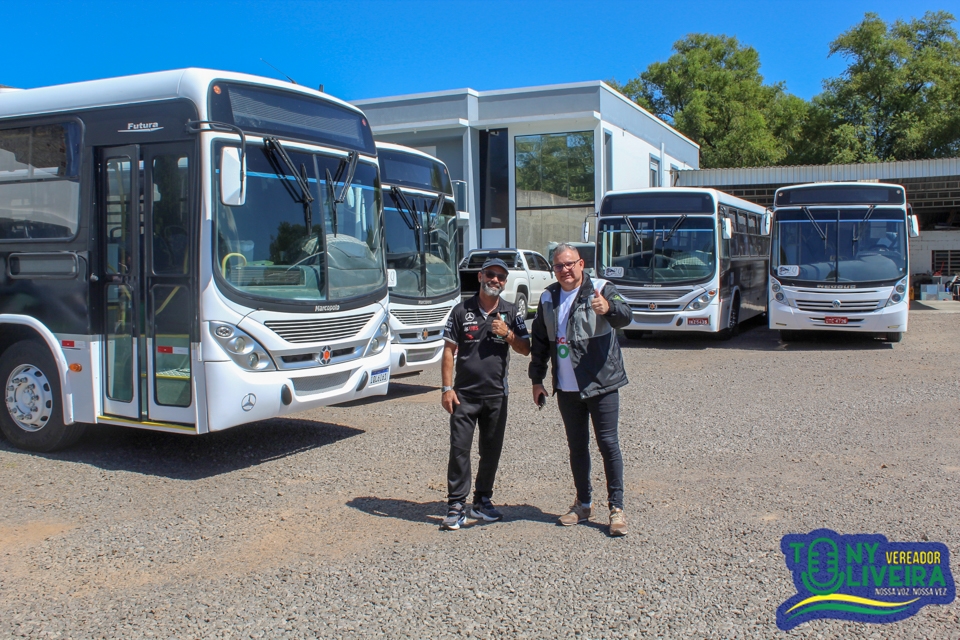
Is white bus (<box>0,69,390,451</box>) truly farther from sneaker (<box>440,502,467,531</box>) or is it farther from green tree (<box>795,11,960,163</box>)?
green tree (<box>795,11,960,163</box>)

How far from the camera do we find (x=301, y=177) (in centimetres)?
729

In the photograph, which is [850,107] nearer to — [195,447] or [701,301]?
[701,301]

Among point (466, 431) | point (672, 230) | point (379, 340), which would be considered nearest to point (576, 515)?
point (466, 431)

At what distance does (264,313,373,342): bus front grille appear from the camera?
276 inches

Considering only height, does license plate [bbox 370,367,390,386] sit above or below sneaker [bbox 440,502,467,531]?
above

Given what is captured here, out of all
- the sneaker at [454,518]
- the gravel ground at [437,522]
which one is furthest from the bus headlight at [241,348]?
the sneaker at [454,518]

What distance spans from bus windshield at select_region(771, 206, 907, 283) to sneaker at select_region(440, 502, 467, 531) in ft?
37.7

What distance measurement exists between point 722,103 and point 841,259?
141 feet

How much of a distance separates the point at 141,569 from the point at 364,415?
4.74 m

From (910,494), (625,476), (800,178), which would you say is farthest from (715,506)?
(800,178)

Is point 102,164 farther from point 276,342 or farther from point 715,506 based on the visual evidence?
point 715,506

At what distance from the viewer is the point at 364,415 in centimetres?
962

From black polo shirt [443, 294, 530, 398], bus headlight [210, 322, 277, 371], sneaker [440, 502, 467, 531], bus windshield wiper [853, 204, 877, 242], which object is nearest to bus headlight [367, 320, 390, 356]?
bus headlight [210, 322, 277, 371]

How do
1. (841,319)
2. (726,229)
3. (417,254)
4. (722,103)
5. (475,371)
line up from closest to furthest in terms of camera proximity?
1. (475,371)
2. (417,254)
3. (841,319)
4. (726,229)
5. (722,103)
